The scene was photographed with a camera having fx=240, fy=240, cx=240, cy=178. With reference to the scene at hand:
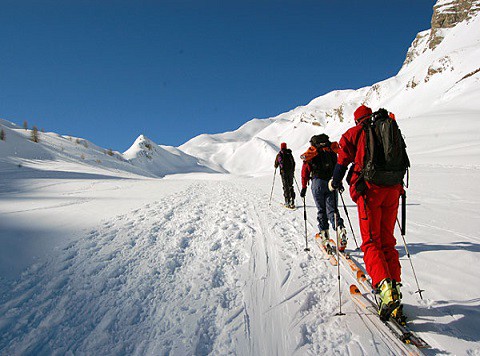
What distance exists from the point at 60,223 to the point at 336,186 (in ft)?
19.6

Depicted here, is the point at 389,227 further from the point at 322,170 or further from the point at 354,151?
the point at 322,170

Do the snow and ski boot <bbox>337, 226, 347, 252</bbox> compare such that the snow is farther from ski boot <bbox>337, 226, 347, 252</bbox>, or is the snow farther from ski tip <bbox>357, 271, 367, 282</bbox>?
ski boot <bbox>337, 226, 347, 252</bbox>

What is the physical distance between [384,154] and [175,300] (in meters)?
2.84

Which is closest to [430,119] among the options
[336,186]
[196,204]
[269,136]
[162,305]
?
[196,204]

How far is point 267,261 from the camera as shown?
156 inches

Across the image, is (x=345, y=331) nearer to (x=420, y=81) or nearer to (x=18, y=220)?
(x=18, y=220)

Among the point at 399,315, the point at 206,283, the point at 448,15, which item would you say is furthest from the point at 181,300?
the point at 448,15

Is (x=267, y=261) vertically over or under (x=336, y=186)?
under

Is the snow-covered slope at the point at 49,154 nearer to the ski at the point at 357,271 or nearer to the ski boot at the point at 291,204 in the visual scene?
the ski boot at the point at 291,204

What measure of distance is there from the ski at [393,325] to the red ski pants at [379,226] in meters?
0.33

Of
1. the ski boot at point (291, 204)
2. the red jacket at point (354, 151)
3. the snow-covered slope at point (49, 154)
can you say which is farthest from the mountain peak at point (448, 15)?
the red jacket at point (354, 151)

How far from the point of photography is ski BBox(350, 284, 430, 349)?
2.11 m

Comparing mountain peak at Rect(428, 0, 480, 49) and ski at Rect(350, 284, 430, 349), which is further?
mountain peak at Rect(428, 0, 480, 49)

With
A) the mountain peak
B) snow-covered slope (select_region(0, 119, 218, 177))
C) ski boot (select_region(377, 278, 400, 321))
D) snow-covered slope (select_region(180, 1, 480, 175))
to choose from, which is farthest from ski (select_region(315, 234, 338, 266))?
the mountain peak
